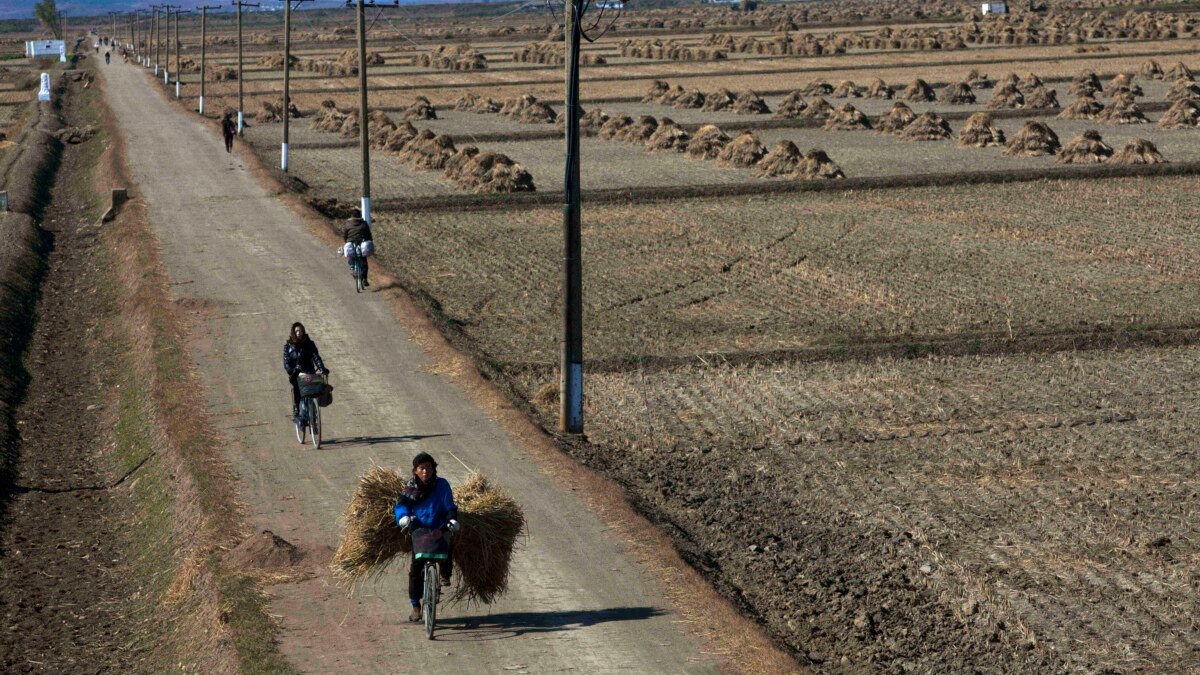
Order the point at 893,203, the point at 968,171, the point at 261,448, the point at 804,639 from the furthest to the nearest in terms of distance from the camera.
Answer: the point at 968,171
the point at 893,203
the point at 261,448
the point at 804,639

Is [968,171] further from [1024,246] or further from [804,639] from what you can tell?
[804,639]

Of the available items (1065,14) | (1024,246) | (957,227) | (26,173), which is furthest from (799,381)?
(1065,14)

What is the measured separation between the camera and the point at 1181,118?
228 ft

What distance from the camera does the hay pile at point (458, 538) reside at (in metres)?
14.7

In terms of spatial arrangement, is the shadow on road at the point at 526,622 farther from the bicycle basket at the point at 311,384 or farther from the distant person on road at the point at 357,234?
the distant person on road at the point at 357,234

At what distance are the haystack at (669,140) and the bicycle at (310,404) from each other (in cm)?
4467

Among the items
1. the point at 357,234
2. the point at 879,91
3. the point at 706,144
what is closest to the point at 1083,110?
the point at 879,91

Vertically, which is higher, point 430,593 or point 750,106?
point 750,106

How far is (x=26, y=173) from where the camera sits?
5922 centimetres

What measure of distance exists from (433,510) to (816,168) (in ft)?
137

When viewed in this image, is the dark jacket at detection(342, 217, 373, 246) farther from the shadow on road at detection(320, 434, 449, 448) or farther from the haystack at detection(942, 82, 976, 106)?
the haystack at detection(942, 82, 976, 106)

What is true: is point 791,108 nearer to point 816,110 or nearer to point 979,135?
point 816,110

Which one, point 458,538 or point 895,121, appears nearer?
point 458,538

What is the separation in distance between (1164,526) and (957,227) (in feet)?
83.5
